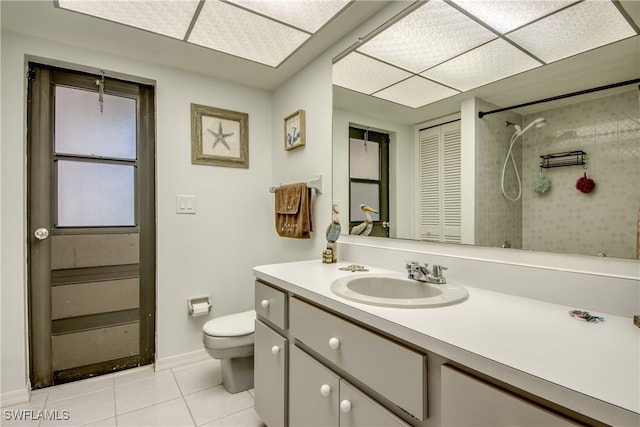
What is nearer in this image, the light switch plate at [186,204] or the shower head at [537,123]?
the shower head at [537,123]

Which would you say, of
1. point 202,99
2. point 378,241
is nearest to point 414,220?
point 378,241

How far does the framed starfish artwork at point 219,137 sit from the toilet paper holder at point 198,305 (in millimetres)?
1035

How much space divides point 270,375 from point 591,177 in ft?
4.68

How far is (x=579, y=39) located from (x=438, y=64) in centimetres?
52

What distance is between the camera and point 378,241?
1661 millimetres

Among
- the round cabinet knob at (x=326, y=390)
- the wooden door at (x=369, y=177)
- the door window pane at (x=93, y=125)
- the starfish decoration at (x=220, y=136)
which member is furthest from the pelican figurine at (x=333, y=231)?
the door window pane at (x=93, y=125)

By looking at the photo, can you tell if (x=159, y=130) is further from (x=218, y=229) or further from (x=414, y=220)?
(x=414, y=220)

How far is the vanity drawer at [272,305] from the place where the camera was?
1.28m

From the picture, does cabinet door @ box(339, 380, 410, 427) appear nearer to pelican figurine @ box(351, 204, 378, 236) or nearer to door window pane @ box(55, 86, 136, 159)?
pelican figurine @ box(351, 204, 378, 236)

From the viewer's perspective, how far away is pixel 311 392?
112 centimetres

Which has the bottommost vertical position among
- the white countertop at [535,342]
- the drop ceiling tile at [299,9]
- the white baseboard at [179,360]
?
the white baseboard at [179,360]

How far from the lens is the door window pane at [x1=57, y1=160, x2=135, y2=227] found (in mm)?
1933

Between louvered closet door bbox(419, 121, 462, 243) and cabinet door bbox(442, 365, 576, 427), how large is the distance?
71cm

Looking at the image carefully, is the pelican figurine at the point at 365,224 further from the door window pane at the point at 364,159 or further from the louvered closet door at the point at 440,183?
the louvered closet door at the point at 440,183
